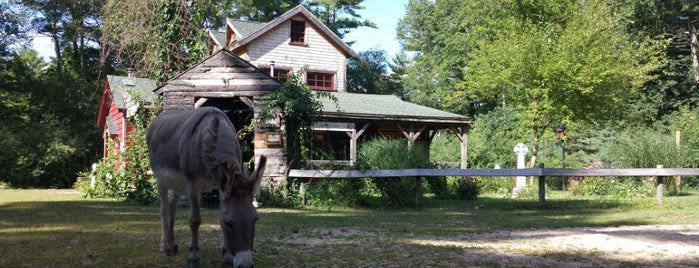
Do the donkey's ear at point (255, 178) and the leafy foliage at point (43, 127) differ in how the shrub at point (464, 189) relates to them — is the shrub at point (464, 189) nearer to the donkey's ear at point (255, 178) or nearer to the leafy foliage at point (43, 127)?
the donkey's ear at point (255, 178)

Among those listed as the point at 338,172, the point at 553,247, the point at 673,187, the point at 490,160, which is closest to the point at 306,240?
the point at 553,247

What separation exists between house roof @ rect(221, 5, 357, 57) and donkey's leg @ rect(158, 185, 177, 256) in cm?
2116

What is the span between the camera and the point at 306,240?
25.8ft

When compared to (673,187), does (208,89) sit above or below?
above

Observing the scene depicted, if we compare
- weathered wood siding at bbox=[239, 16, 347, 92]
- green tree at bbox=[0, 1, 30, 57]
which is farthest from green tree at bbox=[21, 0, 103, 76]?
weathered wood siding at bbox=[239, 16, 347, 92]

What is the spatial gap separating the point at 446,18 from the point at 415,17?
16.9 feet

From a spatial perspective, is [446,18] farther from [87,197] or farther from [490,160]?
[87,197]

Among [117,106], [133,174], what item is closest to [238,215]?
[133,174]

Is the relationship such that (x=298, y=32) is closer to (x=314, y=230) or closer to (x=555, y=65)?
(x=555, y=65)

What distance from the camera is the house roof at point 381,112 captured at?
21953 mm

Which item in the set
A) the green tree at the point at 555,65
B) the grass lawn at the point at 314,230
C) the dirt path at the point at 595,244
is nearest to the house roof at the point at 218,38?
the green tree at the point at 555,65

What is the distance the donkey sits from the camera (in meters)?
4.26

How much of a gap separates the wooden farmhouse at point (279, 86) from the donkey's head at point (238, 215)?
9663mm

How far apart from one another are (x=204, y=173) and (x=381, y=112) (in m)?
18.0
